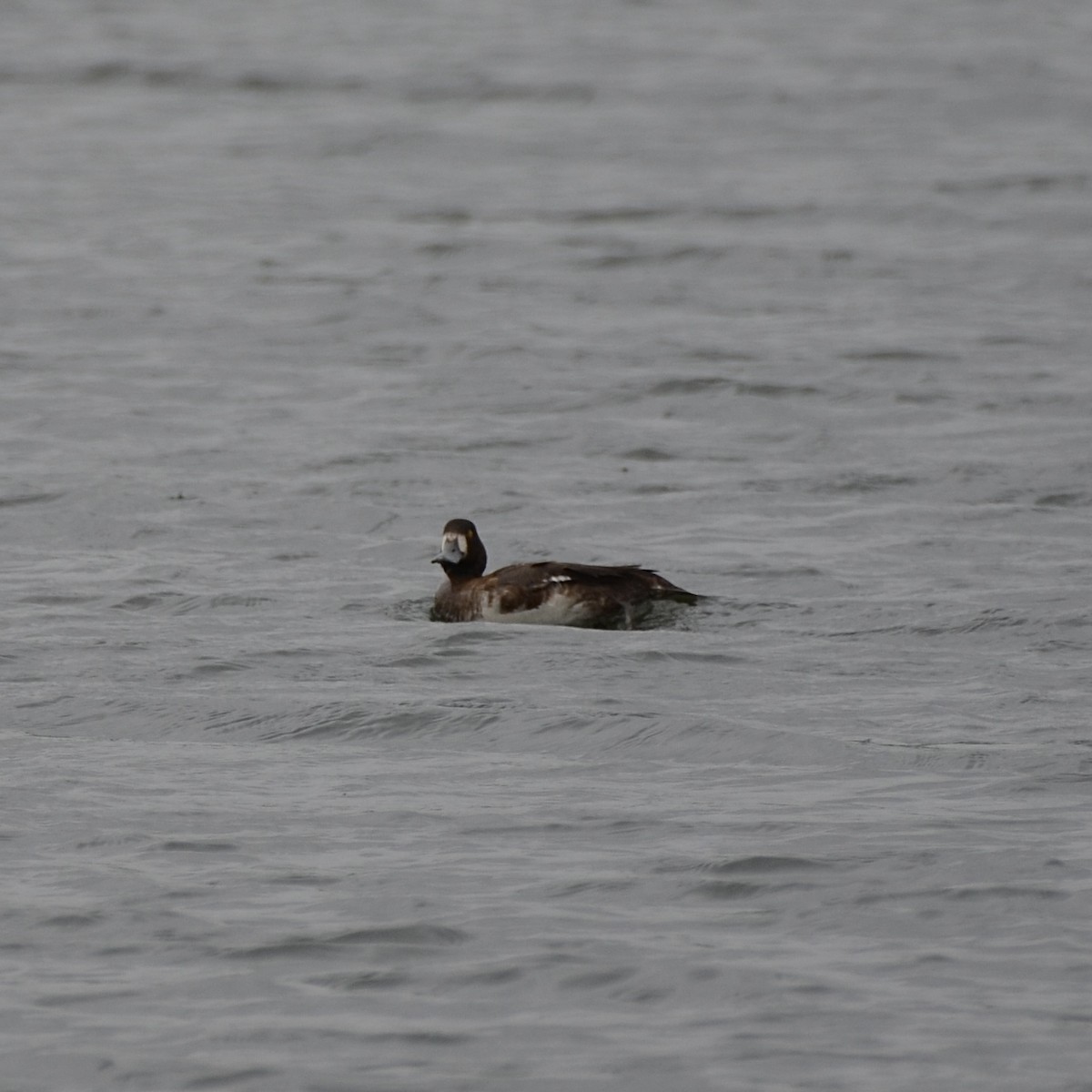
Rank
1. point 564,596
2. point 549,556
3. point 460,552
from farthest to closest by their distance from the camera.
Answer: point 549,556 < point 460,552 < point 564,596

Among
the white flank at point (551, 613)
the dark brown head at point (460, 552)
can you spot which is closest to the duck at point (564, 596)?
the white flank at point (551, 613)

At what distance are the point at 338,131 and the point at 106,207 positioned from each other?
14.0 ft

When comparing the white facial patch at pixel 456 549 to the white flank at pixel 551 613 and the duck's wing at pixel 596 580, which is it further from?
the white flank at pixel 551 613

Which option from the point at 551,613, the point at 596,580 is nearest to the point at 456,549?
the point at 551,613

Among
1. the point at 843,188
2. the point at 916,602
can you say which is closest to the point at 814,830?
the point at 916,602

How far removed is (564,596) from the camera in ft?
38.5

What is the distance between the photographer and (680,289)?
2103 cm

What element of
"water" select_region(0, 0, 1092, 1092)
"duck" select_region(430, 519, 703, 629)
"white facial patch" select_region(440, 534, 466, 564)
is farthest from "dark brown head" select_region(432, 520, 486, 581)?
"water" select_region(0, 0, 1092, 1092)

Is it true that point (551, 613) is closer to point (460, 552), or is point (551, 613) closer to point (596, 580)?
point (596, 580)

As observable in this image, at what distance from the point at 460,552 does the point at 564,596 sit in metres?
0.70

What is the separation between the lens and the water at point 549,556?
7125 millimetres

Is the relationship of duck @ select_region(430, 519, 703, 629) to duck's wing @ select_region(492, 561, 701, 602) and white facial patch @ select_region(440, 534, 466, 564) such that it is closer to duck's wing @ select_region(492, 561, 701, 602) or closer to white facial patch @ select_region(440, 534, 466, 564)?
duck's wing @ select_region(492, 561, 701, 602)

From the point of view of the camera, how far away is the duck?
11.7 m

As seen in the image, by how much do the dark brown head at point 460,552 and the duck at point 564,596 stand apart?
0.17 metres
